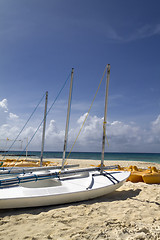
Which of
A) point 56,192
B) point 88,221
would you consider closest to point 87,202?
point 56,192

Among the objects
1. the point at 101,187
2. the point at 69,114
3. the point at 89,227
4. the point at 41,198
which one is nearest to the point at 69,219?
the point at 89,227

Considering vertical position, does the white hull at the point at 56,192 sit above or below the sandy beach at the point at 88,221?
above

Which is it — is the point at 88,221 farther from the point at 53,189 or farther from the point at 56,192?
the point at 53,189

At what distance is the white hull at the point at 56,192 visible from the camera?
4660mm

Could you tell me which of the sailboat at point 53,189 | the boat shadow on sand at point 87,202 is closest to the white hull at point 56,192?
the sailboat at point 53,189

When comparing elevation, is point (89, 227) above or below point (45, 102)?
below

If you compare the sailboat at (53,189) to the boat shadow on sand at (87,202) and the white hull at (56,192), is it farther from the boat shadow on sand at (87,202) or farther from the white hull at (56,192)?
the boat shadow on sand at (87,202)

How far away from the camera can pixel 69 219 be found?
4262 millimetres

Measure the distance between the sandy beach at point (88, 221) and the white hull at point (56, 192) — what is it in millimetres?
196

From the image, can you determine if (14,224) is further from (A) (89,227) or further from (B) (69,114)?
(B) (69,114)

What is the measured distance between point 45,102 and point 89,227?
920cm

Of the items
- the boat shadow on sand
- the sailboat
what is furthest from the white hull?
the boat shadow on sand

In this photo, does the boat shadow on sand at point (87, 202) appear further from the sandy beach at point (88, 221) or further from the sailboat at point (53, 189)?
the sailboat at point (53, 189)

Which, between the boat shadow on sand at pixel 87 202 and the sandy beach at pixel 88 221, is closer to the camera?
the sandy beach at pixel 88 221
